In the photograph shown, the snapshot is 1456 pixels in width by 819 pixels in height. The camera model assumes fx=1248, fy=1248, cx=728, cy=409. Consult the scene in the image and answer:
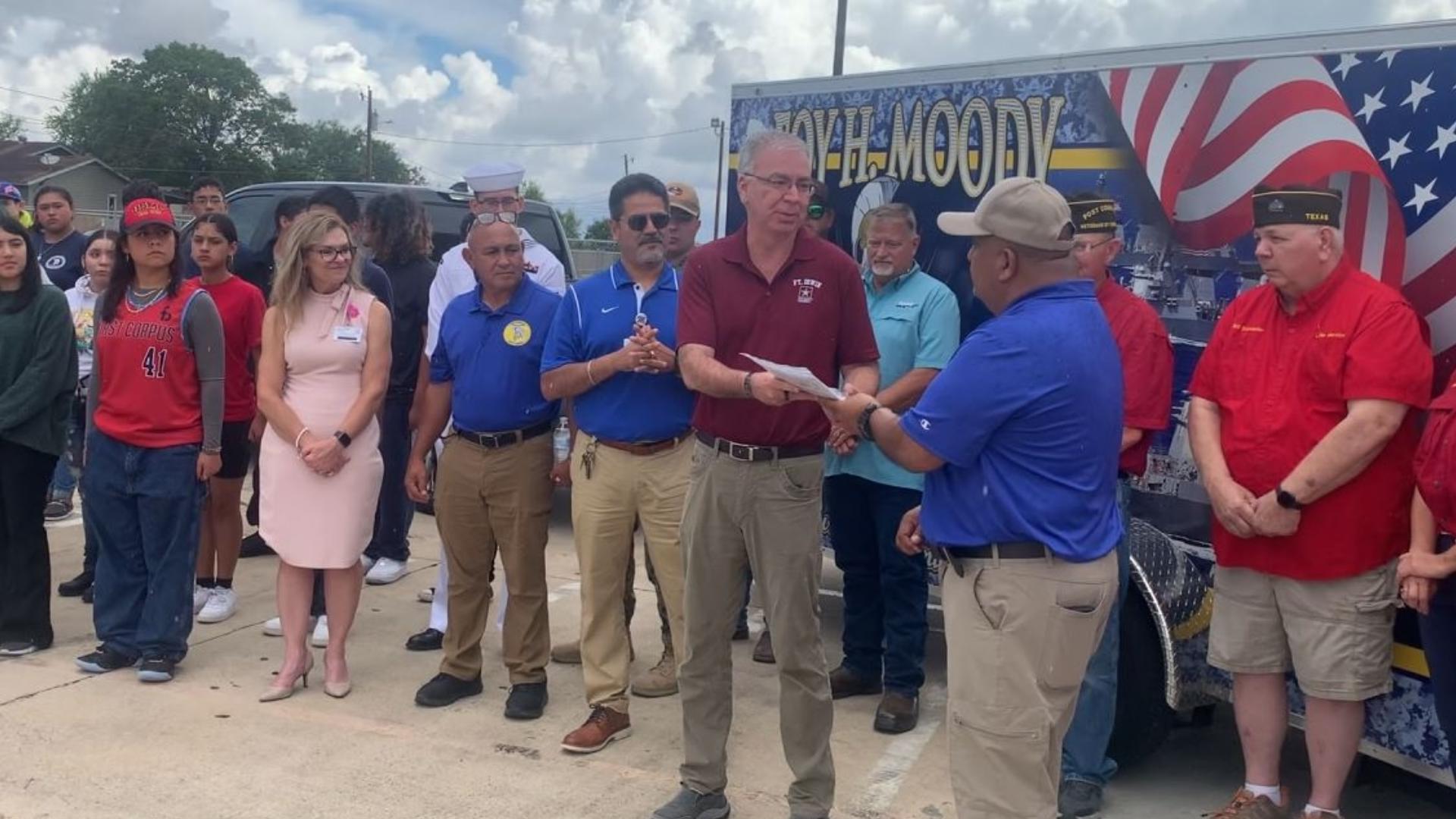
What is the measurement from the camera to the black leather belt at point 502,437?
15.6ft

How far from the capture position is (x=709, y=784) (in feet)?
13.0

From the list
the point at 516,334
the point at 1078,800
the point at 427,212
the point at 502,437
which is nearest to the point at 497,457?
the point at 502,437

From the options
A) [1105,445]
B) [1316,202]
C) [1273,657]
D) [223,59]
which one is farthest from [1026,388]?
[223,59]

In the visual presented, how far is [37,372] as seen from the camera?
5.29 m

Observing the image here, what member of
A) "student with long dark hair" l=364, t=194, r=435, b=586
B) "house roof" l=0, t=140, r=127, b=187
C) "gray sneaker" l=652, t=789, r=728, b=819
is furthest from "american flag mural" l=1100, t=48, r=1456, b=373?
"house roof" l=0, t=140, r=127, b=187

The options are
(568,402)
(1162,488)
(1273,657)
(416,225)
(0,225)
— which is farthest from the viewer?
(416,225)

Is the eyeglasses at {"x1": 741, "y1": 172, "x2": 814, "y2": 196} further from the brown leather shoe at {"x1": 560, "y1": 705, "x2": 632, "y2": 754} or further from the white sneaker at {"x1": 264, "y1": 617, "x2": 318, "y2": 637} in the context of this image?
the white sneaker at {"x1": 264, "y1": 617, "x2": 318, "y2": 637}

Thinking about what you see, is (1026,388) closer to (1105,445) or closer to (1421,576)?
(1105,445)

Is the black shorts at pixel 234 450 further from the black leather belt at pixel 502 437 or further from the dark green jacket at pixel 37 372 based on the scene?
the black leather belt at pixel 502 437

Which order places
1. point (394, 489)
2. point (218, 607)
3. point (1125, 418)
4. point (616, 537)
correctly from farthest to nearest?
1. point (394, 489)
2. point (218, 607)
3. point (616, 537)
4. point (1125, 418)

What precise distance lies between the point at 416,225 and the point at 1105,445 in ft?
14.5

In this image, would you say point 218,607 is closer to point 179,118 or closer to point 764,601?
point 764,601

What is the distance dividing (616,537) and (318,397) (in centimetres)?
134

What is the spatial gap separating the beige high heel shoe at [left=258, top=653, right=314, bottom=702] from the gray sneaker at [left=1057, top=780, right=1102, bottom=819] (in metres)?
2.89
